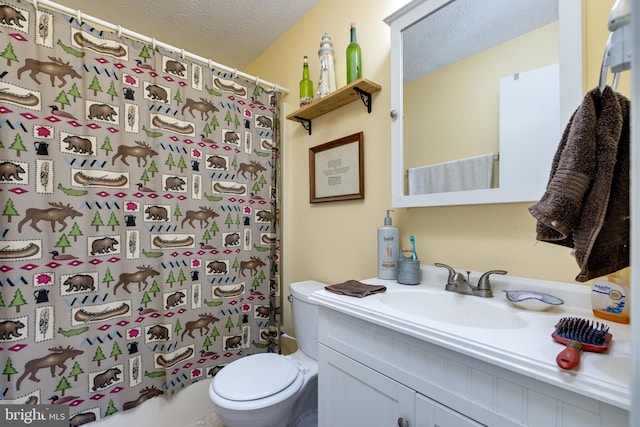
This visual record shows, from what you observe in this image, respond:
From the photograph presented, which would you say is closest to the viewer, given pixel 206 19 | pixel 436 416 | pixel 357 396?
pixel 436 416

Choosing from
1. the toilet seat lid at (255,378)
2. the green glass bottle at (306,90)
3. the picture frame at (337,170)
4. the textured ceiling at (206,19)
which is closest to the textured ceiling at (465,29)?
the picture frame at (337,170)

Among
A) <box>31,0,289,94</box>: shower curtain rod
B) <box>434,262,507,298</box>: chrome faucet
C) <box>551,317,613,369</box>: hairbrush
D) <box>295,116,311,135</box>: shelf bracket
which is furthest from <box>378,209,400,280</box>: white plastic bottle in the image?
<box>31,0,289,94</box>: shower curtain rod

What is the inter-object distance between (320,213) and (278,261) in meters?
0.48

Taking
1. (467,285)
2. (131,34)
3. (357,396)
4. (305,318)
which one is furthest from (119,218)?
(467,285)

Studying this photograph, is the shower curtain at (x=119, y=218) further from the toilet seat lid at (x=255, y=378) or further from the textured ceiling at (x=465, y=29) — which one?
the textured ceiling at (x=465, y=29)

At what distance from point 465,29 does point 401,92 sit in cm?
29

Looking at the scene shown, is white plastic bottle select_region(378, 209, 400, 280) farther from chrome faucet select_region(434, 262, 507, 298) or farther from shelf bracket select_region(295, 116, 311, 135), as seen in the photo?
shelf bracket select_region(295, 116, 311, 135)

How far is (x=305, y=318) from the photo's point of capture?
1.43 metres

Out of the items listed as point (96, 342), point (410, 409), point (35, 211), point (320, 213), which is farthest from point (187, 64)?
point (410, 409)

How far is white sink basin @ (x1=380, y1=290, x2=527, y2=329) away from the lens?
80 cm

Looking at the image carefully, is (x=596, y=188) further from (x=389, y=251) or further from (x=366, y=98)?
(x=366, y=98)

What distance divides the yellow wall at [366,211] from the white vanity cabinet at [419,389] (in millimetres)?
450

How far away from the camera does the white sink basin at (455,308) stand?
0.80 metres

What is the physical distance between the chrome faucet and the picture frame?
55 centimetres
